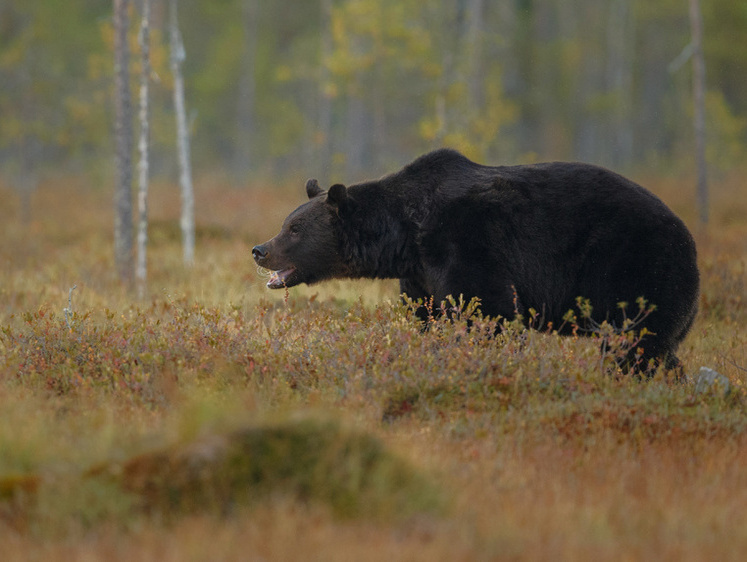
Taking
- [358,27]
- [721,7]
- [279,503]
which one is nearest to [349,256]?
[279,503]

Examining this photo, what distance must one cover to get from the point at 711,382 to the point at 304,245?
3533 mm

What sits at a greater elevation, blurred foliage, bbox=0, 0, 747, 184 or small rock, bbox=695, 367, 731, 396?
blurred foliage, bbox=0, 0, 747, 184

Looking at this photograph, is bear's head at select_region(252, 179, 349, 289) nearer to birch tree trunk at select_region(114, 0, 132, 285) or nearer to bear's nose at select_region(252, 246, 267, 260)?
bear's nose at select_region(252, 246, 267, 260)

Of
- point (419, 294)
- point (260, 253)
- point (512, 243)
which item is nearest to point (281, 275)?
point (260, 253)

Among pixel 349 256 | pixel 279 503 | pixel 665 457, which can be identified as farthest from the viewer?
pixel 349 256

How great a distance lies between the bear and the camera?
6492mm

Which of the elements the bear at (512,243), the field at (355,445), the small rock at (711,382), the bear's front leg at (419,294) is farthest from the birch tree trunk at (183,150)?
the small rock at (711,382)

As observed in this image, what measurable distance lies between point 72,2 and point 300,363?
92.1ft

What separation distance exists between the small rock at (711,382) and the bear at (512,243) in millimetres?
205

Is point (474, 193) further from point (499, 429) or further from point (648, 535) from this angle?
point (648, 535)

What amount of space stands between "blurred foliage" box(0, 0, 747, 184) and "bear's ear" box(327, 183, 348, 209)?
12635mm

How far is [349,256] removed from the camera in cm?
747

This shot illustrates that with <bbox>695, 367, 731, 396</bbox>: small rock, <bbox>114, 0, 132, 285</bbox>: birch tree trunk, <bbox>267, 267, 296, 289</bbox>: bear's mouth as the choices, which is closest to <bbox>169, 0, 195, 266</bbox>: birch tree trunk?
<bbox>114, 0, 132, 285</bbox>: birch tree trunk

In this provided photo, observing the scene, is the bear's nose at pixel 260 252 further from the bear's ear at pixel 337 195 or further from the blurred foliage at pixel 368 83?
the blurred foliage at pixel 368 83
